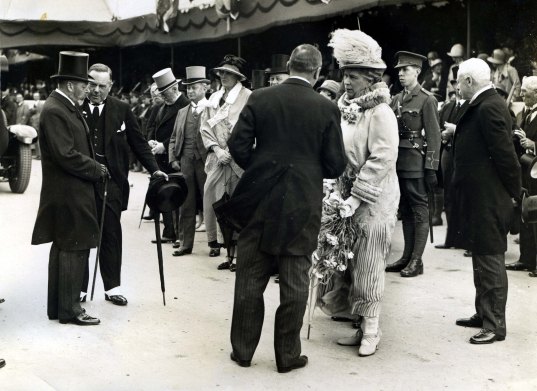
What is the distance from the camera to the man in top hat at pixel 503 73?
11117 millimetres

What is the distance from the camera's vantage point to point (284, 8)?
12586 millimetres

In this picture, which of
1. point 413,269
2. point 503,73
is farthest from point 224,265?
point 503,73

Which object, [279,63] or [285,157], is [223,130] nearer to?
[279,63]

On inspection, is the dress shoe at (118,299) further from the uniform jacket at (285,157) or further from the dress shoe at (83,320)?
the uniform jacket at (285,157)

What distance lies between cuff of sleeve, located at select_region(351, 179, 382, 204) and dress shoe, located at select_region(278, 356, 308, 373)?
3.63 ft

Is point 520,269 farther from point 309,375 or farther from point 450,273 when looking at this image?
point 309,375

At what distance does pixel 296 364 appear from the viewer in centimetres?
489

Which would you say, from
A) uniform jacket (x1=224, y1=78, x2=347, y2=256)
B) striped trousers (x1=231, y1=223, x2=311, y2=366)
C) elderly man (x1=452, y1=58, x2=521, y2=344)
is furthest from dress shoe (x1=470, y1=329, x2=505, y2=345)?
uniform jacket (x1=224, y1=78, x2=347, y2=256)

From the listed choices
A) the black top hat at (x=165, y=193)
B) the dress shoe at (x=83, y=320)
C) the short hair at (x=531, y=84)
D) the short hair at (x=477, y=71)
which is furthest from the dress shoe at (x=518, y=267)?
the dress shoe at (x=83, y=320)

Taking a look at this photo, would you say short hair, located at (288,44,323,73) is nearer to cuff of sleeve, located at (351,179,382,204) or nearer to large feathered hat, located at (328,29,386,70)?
large feathered hat, located at (328,29,386,70)

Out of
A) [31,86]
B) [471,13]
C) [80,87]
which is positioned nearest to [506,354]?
[80,87]

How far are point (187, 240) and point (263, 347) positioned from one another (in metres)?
3.68

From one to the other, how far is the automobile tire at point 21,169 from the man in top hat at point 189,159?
575cm

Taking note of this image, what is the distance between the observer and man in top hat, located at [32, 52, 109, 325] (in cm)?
581
